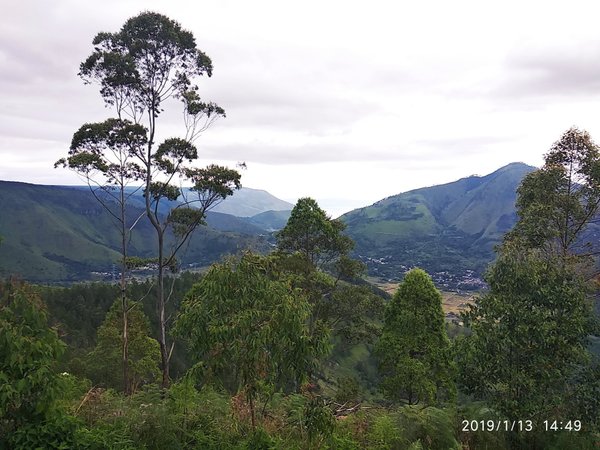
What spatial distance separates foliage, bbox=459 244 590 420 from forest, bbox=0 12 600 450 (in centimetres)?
5

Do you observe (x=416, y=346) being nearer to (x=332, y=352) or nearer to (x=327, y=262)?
(x=327, y=262)

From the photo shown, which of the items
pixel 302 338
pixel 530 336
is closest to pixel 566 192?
pixel 530 336

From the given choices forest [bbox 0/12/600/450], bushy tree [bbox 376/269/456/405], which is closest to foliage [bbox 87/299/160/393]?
forest [bbox 0/12/600/450]

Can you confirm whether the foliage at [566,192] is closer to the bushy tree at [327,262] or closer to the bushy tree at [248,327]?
the bushy tree at [327,262]

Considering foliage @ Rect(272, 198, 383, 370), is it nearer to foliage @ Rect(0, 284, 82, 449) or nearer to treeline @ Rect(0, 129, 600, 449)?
treeline @ Rect(0, 129, 600, 449)

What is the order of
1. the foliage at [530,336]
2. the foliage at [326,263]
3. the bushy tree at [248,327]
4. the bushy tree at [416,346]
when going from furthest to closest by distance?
1. the foliage at [326,263]
2. the bushy tree at [416,346]
3. the foliage at [530,336]
4. the bushy tree at [248,327]

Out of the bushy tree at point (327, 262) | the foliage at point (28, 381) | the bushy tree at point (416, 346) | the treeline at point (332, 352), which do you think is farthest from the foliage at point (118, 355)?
the foliage at point (28, 381)

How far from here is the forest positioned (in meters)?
8.09

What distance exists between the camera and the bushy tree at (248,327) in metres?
7.96

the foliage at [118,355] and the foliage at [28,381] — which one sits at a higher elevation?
the foliage at [28,381]

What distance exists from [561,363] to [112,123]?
897 inches

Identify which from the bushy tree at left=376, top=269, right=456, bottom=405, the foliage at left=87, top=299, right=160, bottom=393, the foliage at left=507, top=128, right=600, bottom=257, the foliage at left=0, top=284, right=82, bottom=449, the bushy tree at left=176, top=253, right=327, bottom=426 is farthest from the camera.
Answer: the foliage at left=87, top=299, right=160, bottom=393

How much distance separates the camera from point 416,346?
2242cm

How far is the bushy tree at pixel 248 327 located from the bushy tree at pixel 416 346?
15057 mm
